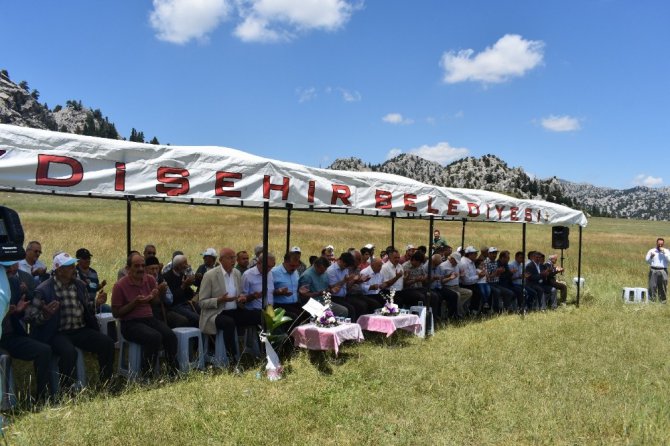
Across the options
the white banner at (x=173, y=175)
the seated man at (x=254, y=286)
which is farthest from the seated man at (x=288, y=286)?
the white banner at (x=173, y=175)

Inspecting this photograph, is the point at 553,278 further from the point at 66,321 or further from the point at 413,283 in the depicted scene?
the point at 66,321

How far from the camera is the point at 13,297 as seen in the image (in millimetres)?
5691

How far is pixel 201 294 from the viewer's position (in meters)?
6.72

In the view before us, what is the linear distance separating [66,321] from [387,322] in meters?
4.38

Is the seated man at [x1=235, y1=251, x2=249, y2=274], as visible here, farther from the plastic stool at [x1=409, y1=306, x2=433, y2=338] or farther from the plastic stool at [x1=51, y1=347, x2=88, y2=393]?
the plastic stool at [x1=51, y1=347, x2=88, y2=393]

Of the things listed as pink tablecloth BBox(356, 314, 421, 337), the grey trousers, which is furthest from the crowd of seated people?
→ the grey trousers

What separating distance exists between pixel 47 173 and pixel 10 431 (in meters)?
2.19

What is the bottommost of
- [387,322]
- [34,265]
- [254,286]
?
[387,322]

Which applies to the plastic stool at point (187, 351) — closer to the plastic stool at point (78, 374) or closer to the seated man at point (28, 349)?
the plastic stool at point (78, 374)

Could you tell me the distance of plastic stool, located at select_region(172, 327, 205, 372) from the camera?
245 inches

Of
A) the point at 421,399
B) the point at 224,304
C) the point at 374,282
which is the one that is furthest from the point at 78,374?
the point at 374,282

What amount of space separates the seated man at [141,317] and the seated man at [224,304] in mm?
596

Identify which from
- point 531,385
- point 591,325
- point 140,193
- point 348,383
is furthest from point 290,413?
point 591,325

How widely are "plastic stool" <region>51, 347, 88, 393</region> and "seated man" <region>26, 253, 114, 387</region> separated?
5 cm
